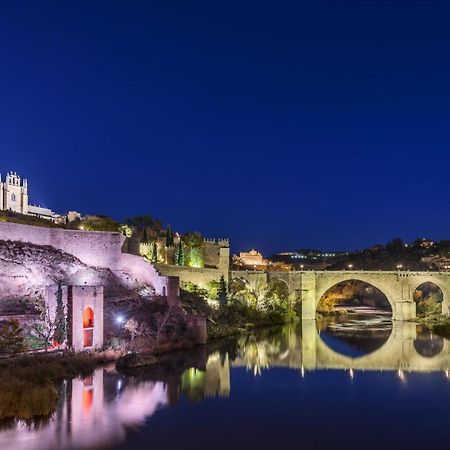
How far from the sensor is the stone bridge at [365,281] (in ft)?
172

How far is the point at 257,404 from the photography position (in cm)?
1928

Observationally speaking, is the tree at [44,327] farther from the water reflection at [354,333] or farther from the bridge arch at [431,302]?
the bridge arch at [431,302]

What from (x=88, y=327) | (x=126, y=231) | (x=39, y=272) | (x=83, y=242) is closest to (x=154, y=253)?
(x=126, y=231)

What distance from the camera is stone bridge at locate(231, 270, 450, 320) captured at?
172 ft

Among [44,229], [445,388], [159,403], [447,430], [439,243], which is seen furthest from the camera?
[439,243]

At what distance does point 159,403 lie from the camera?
1877 cm

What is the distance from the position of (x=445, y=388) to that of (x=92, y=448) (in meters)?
15.1

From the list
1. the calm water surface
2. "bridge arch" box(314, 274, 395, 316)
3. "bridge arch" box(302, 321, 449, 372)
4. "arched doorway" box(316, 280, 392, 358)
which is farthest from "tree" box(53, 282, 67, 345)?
"bridge arch" box(314, 274, 395, 316)

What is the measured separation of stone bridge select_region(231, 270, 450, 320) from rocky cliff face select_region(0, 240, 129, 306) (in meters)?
22.1

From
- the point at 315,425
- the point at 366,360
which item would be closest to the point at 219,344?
the point at 366,360

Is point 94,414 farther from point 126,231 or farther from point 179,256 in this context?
point 126,231

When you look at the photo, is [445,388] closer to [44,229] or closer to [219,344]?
[219,344]

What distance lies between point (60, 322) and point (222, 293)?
2142 centimetres

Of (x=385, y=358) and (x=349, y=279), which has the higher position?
(x=349, y=279)
